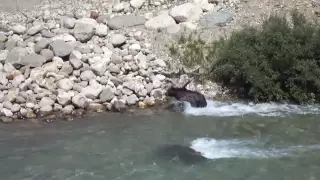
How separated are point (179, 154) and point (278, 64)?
16.6ft

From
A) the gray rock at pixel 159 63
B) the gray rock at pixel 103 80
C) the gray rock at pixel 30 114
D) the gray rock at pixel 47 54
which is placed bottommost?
the gray rock at pixel 30 114

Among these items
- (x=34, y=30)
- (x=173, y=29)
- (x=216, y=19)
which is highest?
(x=216, y=19)

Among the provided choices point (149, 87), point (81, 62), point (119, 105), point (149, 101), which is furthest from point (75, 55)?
point (149, 101)

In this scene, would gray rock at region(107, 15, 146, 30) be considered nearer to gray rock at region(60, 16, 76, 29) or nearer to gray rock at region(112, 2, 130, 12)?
gray rock at region(112, 2, 130, 12)

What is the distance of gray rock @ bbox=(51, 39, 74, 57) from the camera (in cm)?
1531

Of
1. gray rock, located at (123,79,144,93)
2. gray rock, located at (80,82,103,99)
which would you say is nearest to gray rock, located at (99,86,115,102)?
gray rock, located at (80,82,103,99)

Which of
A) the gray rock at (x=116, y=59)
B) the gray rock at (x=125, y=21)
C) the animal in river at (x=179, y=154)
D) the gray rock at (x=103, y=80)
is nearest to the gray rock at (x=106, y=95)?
the gray rock at (x=103, y=80)

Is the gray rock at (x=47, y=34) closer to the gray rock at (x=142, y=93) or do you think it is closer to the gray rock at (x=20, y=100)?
the gray rock at (x=20, y=100)

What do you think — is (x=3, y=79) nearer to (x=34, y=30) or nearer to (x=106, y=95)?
(x=34, y=30)

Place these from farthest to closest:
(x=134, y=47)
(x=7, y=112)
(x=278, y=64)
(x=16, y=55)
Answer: (x=134, y=47)
(x=16, y=55)
(x=278, y=64)
(x=7, y=112)

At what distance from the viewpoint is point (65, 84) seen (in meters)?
14.3

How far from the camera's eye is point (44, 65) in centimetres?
1499

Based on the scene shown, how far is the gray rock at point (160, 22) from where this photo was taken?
56.5 ft

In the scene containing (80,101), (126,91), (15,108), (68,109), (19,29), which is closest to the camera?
(15,108)
